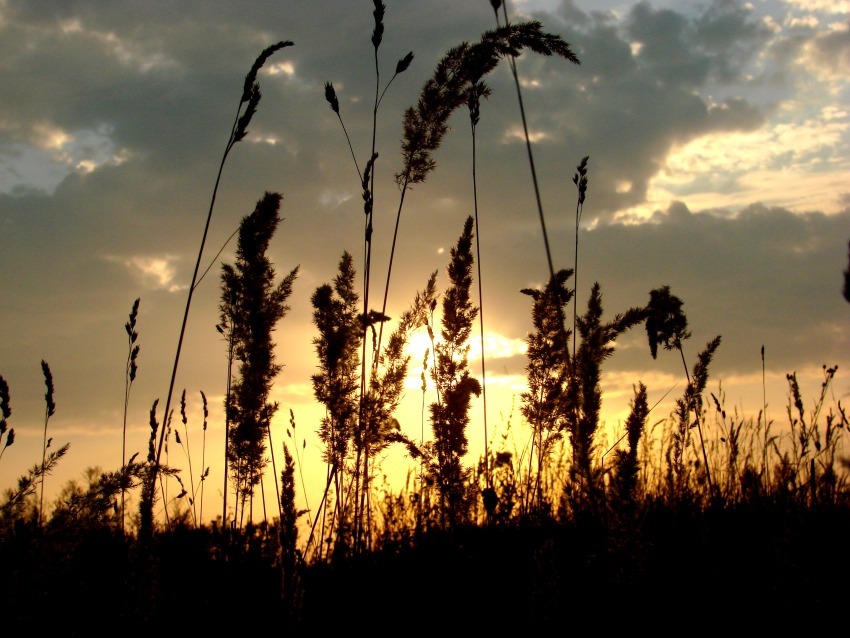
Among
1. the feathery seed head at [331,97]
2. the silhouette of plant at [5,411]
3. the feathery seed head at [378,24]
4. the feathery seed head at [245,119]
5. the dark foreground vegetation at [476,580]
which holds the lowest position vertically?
the dark foreground vegetation at [476,580]

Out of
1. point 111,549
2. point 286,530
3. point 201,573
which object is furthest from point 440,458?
point 111,549

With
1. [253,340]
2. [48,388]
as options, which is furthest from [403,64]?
[48,388]

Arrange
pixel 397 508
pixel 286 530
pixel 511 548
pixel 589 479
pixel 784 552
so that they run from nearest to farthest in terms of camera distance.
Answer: pixel 784 552 → pixel 589 479 → pixel 286 530 → pixel 511 548 → pixel 397 508

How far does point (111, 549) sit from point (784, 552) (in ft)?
12.9

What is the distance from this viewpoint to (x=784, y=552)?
187 centimetres

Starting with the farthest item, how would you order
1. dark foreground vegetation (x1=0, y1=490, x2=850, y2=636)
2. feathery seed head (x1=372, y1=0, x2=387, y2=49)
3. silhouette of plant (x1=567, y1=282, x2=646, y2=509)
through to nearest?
1. feathery seed head (x1=372, y1=0, x2=387, y2=49)
2. silhouette of plant (x1=567, y1=282, x2=646, y2=509)
3. dark foreground vegetation (x1=0, y1=490, x2=850, y2=636)

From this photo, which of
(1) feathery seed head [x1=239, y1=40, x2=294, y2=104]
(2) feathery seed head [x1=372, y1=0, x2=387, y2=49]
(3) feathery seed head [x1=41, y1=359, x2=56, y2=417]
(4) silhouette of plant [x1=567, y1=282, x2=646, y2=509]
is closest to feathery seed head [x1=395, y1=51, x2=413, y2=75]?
(2) feathery seed head [x1=372, y1=0, x2=387, y2=49]

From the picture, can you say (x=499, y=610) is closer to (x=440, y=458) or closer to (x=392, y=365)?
(x=440, y=458)

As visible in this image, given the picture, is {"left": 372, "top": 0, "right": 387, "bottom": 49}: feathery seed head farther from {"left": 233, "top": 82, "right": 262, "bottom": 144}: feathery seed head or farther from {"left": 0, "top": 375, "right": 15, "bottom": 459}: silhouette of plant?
{"left": 0, "top": 375, "right": 15, "bottom": 459}: silhouette of plant

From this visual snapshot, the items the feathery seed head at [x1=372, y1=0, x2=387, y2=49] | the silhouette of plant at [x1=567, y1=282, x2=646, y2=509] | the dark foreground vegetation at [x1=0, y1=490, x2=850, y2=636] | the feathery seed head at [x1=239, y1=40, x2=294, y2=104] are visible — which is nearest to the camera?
the dark foreground vegetation at [x1=0, y1=490, x2=850, y2=636]

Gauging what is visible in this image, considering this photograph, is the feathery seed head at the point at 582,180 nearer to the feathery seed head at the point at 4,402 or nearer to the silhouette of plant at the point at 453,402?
the silhouette of plant at the point at 453,402

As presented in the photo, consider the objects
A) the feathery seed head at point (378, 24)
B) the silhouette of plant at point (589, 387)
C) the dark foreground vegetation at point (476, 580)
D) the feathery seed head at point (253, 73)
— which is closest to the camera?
the dark foreground vegetation at point (476, 580)

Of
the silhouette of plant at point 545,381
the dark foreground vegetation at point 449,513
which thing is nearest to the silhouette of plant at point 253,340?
the dark foreground vegetation at point 449,513

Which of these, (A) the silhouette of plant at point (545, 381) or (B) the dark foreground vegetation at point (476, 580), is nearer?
(B) the dark foreground vegetation at point (476, 580)
